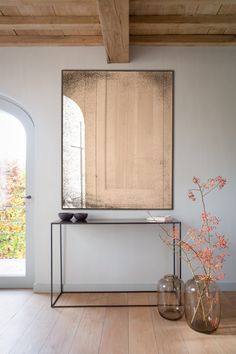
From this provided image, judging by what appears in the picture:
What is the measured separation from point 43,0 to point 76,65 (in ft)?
2.61

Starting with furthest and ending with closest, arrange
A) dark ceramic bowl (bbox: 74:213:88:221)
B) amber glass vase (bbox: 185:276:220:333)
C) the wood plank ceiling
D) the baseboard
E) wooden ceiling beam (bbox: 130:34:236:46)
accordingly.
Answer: the baseboard
wooden ceiling beam (bbox: 130:34:236:46)
dark ceramic bowl (bbox: 74:213:88:221)
the wood plank ceiling
amber glass vase (bbox: 185:276:220:333)

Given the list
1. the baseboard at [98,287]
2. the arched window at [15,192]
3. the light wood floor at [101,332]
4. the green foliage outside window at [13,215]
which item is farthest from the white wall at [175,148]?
the light wood floor at [101,332]

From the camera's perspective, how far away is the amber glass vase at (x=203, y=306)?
220cm

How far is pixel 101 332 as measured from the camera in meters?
2.18

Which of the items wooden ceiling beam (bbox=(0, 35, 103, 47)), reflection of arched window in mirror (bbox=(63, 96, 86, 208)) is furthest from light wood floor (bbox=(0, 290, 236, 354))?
wooden ceiling beam (bbox=(0, 35, 103, 47))

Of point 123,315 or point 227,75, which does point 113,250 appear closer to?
point 123,315

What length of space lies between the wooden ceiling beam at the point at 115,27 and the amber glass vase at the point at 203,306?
2.22 meters

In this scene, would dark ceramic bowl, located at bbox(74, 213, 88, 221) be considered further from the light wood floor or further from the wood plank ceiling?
the wood plank ceiling

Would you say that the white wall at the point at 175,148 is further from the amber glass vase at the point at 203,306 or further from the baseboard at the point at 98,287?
the amber glass vase at the point at 203,306

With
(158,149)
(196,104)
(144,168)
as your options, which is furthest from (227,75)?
(144,168)

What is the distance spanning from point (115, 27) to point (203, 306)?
244cm

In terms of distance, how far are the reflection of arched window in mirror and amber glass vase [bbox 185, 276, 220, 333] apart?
1.43m

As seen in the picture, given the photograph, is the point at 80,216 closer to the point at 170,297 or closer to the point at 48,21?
the point at 170,297

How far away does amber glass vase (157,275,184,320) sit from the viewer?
96.8 inches
